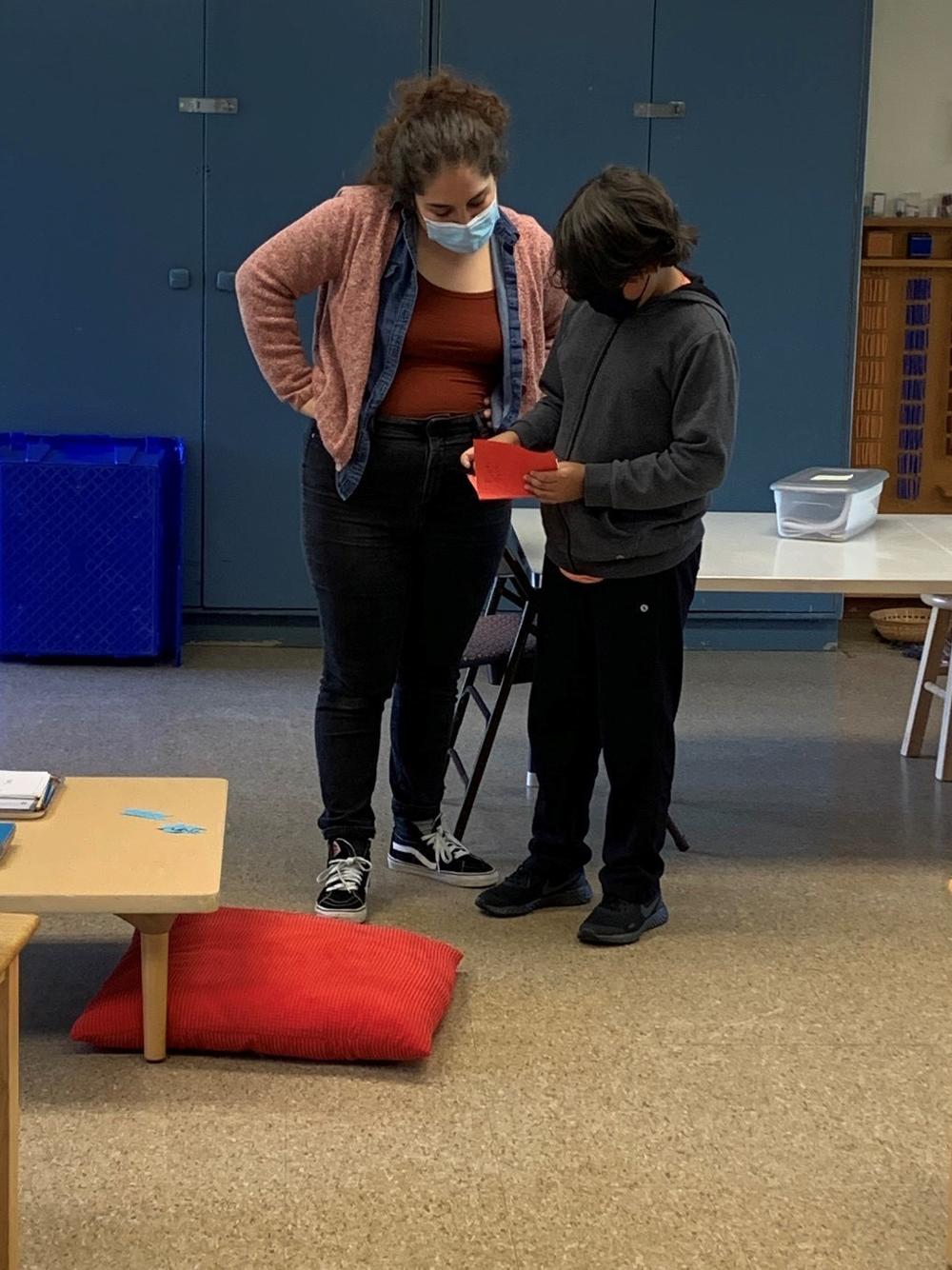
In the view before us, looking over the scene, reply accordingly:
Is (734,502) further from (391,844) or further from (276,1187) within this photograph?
(276,1187)

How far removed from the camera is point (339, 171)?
4.98m

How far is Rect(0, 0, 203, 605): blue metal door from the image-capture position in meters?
4.89

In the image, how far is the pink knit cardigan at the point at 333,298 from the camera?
2764 millimetres

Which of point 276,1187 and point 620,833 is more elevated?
point 620,833

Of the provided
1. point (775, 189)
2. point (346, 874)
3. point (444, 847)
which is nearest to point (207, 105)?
point (775, 189)

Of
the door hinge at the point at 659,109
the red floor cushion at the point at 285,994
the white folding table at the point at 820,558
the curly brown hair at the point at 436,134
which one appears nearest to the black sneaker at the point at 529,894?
the red floor cushion at the point at 285,994

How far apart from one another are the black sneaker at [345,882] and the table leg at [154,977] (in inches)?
22.1

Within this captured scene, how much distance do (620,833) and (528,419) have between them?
0.73 metres

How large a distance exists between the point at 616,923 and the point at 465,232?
1.19 m

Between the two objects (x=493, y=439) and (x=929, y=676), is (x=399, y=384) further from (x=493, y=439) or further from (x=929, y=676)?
(x=929, y=676)

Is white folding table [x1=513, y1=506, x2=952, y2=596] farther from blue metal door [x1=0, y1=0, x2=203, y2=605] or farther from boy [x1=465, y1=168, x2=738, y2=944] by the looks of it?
blue metal door [x1=0, y1=0, x2=203, y2=605]

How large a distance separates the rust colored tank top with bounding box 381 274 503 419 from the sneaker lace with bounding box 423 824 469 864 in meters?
0.84

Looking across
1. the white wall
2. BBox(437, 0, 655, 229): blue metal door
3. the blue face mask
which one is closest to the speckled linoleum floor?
the blue face mask

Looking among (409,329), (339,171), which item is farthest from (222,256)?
(409,329)
